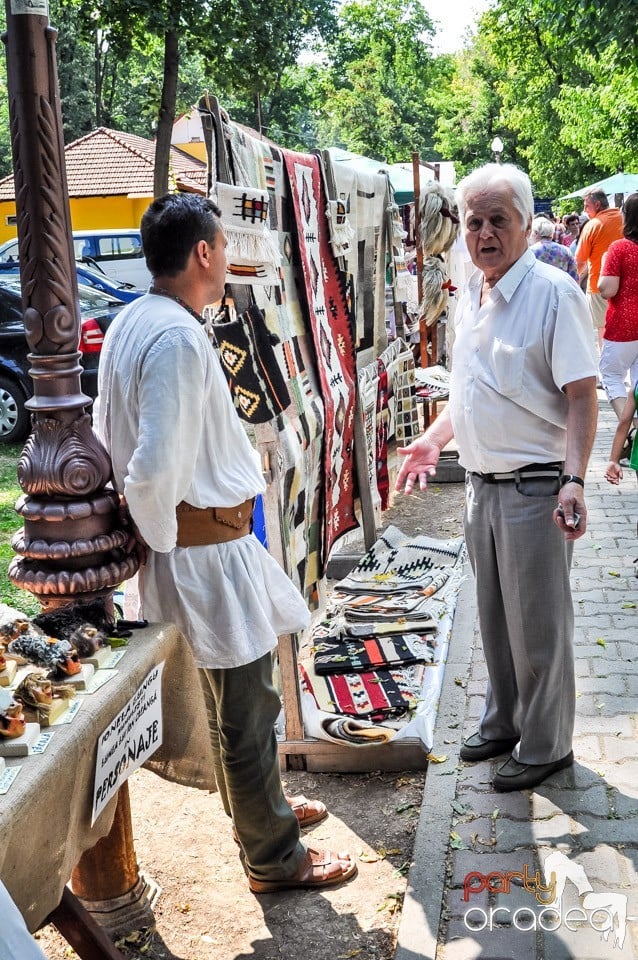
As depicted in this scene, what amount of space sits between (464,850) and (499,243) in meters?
2.07

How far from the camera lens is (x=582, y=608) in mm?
5645

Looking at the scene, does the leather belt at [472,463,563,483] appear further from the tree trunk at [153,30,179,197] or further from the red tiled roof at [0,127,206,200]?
the red tiled roof at [0,127,206,200]

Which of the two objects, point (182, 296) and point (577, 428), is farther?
point (577, 428)

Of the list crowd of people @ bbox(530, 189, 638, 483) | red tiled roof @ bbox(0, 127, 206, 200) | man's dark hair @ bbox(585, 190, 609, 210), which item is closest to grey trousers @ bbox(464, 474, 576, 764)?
crowd of people @ bbox(530, 189, 638, 483)

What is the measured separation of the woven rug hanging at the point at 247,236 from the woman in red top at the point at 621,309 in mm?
4142

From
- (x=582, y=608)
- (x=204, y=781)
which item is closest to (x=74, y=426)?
(x=204, y=781)

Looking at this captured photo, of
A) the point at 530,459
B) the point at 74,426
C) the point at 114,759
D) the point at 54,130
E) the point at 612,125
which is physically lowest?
the point at 114,759

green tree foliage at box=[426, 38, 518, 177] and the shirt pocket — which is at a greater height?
green tree foliage at box=[426, 38, 518, 177]

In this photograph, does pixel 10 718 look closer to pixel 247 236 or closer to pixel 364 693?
pixel 247 236

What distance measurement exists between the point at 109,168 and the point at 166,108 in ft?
53.4

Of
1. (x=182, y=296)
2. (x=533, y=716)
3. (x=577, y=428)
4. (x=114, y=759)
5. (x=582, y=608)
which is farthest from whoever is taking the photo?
(x=582, y=608)

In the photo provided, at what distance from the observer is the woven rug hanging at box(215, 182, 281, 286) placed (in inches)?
138

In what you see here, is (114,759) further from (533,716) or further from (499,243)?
(499,243)

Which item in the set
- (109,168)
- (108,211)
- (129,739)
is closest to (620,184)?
(108,211)
